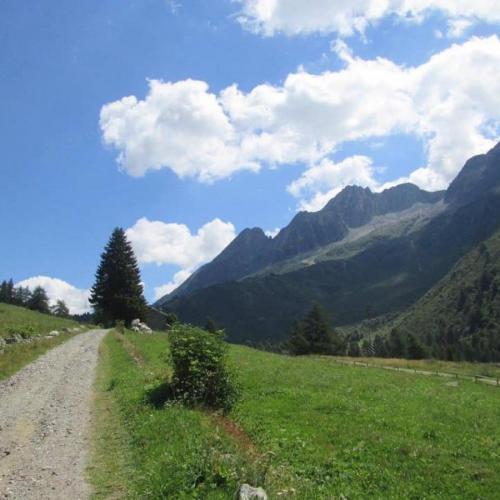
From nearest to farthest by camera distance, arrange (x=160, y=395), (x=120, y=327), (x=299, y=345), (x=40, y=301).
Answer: (x=160, y=395) < (x=120, y=327) < (x=299, y=345) < (x=40, y=301)

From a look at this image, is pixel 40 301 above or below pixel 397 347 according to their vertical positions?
above

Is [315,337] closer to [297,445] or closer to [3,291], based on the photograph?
[297,445]

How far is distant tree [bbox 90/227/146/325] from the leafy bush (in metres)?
62.0

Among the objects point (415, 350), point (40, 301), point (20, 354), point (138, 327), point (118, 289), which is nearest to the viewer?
point (20, 354)

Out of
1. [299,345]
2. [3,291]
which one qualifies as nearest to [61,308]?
[3,291]

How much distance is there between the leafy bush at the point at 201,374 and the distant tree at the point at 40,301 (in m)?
145

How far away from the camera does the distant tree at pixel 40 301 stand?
526 ft

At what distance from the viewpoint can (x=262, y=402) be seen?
77.4 ft

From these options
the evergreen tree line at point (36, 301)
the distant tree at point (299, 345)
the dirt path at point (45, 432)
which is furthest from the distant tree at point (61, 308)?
the dirt path at point (45, 432)

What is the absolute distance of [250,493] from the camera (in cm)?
1090

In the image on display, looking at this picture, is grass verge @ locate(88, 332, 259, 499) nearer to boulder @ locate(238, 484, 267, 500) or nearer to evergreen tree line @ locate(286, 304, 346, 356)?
boulder @ locate(238, 484, 267, 500)

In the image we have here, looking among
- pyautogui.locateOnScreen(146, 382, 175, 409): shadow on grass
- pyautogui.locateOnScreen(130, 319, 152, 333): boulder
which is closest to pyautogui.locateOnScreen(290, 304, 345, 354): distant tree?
pyautogui.locateOnScreen(130, 319, 152, 333): boulder

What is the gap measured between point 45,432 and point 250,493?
10025 mm

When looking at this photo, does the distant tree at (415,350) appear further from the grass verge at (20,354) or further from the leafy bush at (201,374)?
the leafy bush at (201,374)
